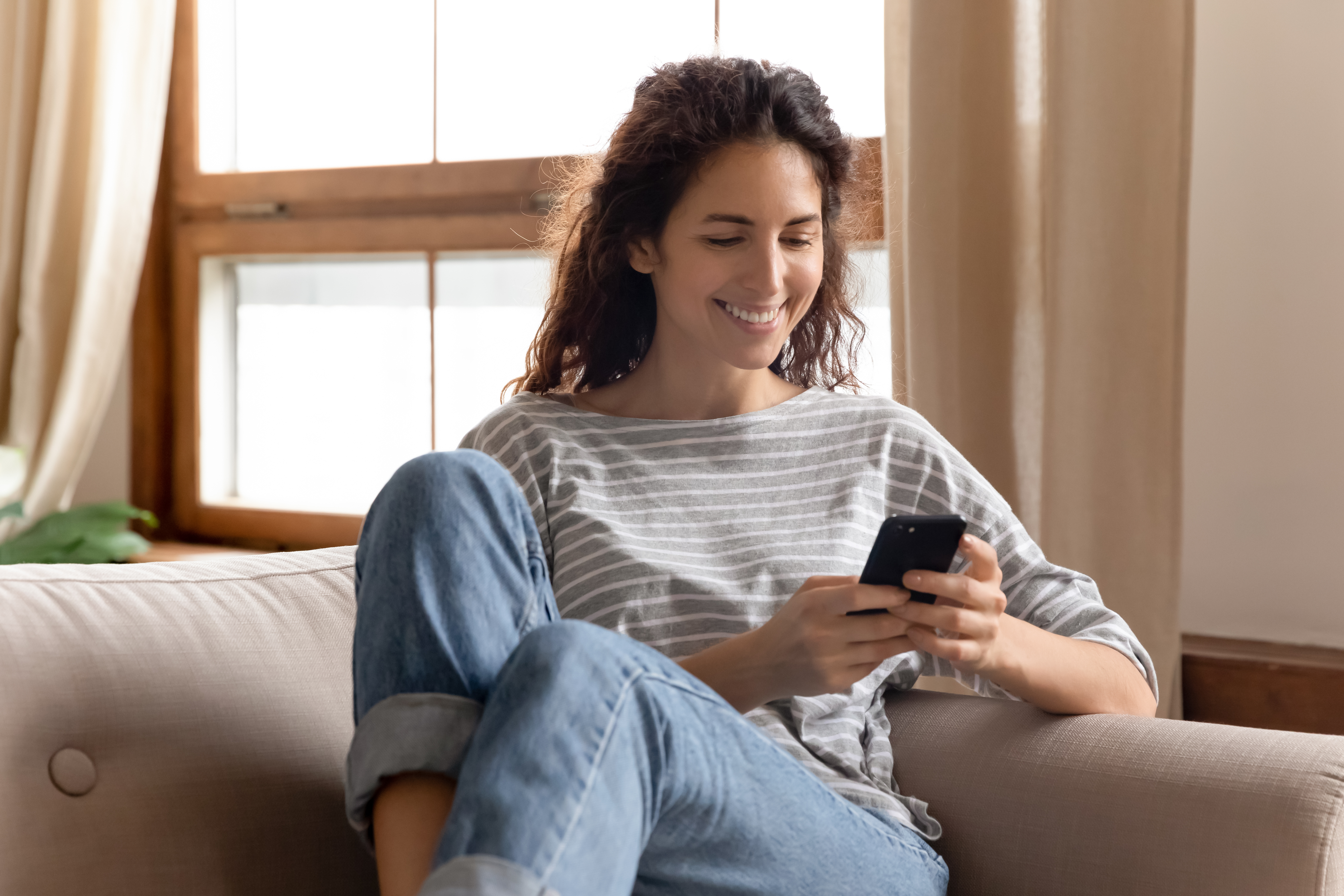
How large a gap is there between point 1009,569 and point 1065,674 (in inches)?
5.6

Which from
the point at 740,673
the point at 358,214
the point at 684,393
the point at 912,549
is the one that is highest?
the point at 358,214

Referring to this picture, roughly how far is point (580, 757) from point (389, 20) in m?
2.10

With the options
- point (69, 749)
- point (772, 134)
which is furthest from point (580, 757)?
point (772, 134)

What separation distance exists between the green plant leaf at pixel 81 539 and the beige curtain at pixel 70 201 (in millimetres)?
139

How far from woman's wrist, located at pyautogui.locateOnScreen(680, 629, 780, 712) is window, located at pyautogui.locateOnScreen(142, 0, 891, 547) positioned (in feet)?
4.12

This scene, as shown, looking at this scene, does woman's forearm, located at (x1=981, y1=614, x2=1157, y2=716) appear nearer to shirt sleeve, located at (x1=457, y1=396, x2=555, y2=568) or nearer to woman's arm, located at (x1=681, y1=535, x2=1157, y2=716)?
woman's arm, located at (x1=681, y1=535, x2=1157, y2=716)

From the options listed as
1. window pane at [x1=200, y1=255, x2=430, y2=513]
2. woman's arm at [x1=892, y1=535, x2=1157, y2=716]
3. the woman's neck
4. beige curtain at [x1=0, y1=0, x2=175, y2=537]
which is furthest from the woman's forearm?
beige curtain at [x1=0, y1=0, x2=175, y2=537]

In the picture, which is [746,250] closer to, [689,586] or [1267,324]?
[689,586]

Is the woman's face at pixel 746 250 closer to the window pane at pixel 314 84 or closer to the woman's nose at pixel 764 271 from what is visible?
the woman's nose at pixel 764 271

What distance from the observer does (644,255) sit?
135 cm

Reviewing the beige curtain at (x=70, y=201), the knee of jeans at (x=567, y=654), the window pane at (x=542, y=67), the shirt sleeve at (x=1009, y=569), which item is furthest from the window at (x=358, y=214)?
the knee of jeans at (x=567, y=654)

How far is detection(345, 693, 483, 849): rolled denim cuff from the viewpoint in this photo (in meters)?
0.84

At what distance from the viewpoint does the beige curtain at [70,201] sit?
251cm

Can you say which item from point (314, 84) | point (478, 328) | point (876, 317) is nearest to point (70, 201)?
point (314, 84)
